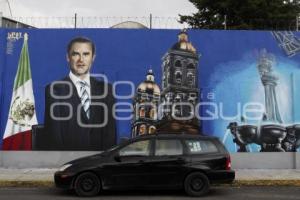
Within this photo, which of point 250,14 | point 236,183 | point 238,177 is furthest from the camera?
point 250,14

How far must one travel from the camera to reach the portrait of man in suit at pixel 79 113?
60.8ft

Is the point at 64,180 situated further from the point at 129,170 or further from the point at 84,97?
the point at 84,97

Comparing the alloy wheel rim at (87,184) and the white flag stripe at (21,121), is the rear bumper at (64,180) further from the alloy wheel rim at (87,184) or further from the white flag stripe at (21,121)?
the white flag stripe at (21,121)

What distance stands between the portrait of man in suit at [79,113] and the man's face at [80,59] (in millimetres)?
33

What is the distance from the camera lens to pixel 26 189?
48.1 feet

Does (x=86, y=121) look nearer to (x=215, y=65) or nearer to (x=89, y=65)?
(x=89, y=65)

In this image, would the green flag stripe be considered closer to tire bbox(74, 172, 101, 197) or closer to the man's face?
the man's face

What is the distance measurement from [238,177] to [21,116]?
7.29m

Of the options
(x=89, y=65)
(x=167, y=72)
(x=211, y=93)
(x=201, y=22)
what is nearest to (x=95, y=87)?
(x=89, y=65)

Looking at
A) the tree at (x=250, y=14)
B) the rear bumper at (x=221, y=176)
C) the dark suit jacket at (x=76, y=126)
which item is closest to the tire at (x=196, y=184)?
the rear bumper at (x=221, y=176)

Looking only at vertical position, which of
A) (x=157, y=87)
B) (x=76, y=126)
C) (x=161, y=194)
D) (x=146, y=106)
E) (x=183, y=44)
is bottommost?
(x=161, y=194)

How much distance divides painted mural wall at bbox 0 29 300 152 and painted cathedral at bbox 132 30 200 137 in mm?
33

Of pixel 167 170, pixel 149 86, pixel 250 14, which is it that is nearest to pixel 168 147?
pixel 167 170

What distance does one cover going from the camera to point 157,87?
18609 mm
